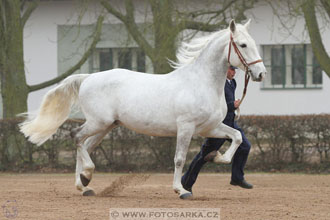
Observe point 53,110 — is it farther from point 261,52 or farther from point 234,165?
point 261,52

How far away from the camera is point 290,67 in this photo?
66.8ft

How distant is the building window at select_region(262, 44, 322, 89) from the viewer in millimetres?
20141

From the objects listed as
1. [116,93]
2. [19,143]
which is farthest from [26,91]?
[116,93]

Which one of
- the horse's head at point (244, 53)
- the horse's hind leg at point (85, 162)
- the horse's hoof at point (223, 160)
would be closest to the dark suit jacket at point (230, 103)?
the horse's head at point (244, 53)

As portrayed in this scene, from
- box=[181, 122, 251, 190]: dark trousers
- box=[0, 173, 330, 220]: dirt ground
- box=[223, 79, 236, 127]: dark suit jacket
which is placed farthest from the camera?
box=[181, 122, 251, 190]: dark trousers

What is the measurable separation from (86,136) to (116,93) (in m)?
0.75

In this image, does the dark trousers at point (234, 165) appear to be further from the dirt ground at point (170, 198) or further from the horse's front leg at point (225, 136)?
the horse's front leg at point (225, 136)

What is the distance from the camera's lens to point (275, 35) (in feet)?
64.8

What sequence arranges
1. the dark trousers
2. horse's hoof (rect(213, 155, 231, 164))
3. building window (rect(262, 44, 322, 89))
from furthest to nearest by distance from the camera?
building window (rect(262, 44, 322, 89)) < the dark trousers < horse's hoof (rect(213, 155, 231, 164))

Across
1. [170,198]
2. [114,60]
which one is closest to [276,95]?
[114,60]

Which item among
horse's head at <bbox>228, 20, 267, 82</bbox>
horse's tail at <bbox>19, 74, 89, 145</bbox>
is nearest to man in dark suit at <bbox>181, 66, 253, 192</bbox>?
horse's head at <bbox>228, 20, 267, 82</bbox>

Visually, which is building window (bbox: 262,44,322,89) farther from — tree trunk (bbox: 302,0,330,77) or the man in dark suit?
the man in dark suit

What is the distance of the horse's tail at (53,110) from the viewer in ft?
32.3

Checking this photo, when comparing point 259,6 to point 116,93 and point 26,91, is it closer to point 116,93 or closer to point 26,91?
point 26,91
